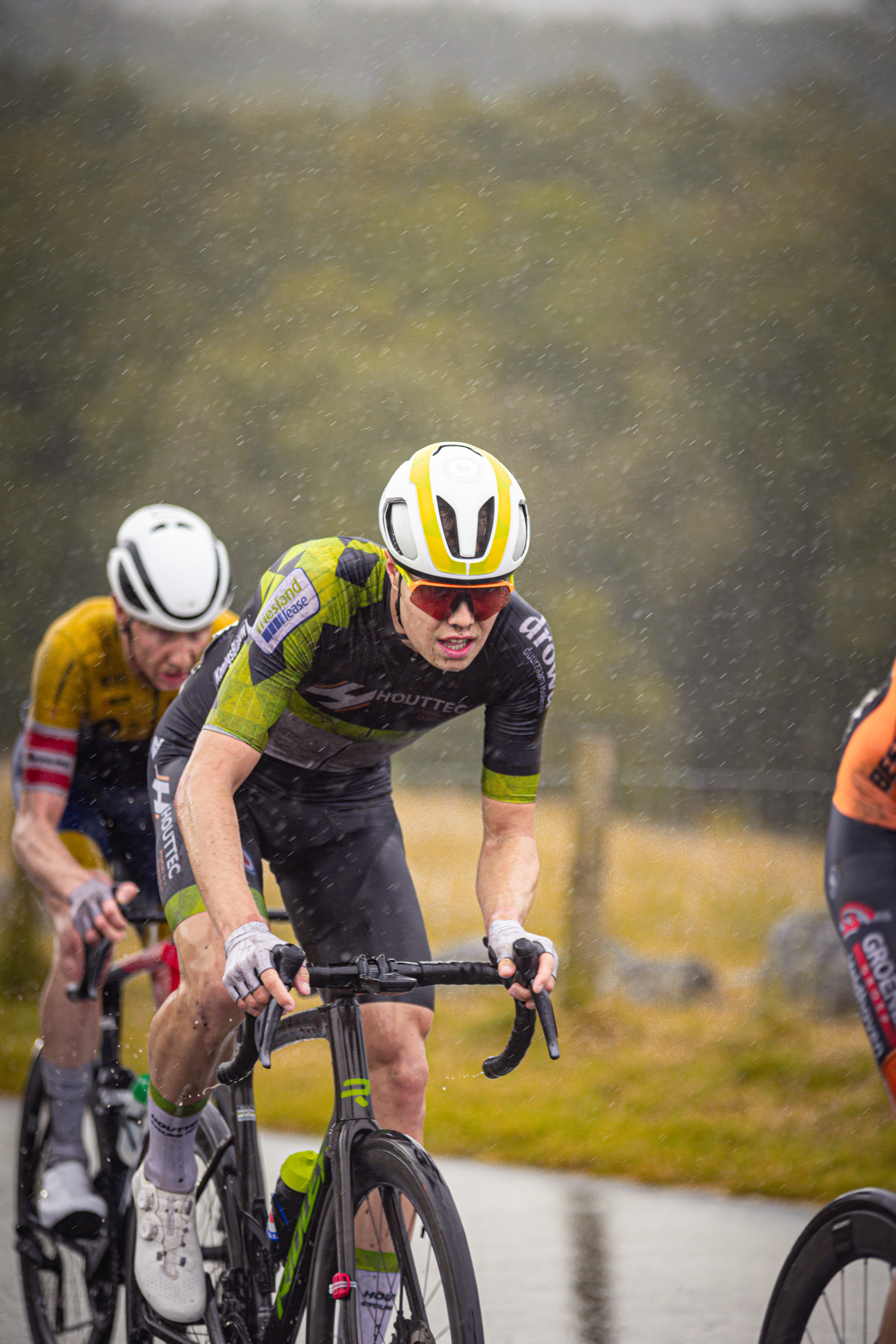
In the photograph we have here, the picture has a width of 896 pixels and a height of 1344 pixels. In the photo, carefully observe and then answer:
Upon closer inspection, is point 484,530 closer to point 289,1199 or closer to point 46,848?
point 289,1199

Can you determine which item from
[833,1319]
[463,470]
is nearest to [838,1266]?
[833,1319]

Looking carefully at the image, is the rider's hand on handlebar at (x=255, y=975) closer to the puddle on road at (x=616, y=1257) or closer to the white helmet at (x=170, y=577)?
the puddle on road at (x=616, y=1257)

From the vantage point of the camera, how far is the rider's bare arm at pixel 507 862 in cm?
282

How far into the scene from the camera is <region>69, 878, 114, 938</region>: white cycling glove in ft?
11.5

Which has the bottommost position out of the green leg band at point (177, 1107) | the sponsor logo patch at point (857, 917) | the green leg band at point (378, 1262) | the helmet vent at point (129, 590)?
the green leg band at point (378, 1262)

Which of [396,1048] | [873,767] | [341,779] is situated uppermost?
[341,779]

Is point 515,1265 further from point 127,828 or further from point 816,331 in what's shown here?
point 816,331

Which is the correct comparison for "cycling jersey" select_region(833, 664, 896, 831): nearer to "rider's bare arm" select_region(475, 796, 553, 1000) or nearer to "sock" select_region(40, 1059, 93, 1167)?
"rider's bare arm" select_region(475, 796, 553, 1000)

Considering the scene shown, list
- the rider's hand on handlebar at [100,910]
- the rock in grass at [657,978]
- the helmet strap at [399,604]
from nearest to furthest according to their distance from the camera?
the helmet strap at [399,604], the rider's hand on handlebar at [100,910], the rock in grass at [657,978]

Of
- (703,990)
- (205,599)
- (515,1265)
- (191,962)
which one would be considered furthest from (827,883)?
(703,990)

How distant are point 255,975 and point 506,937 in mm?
520

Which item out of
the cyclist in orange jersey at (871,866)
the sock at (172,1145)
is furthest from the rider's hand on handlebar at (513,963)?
the sock at (172,1145)

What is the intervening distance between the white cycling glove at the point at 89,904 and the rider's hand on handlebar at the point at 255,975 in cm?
116

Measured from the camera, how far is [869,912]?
2.31 m
